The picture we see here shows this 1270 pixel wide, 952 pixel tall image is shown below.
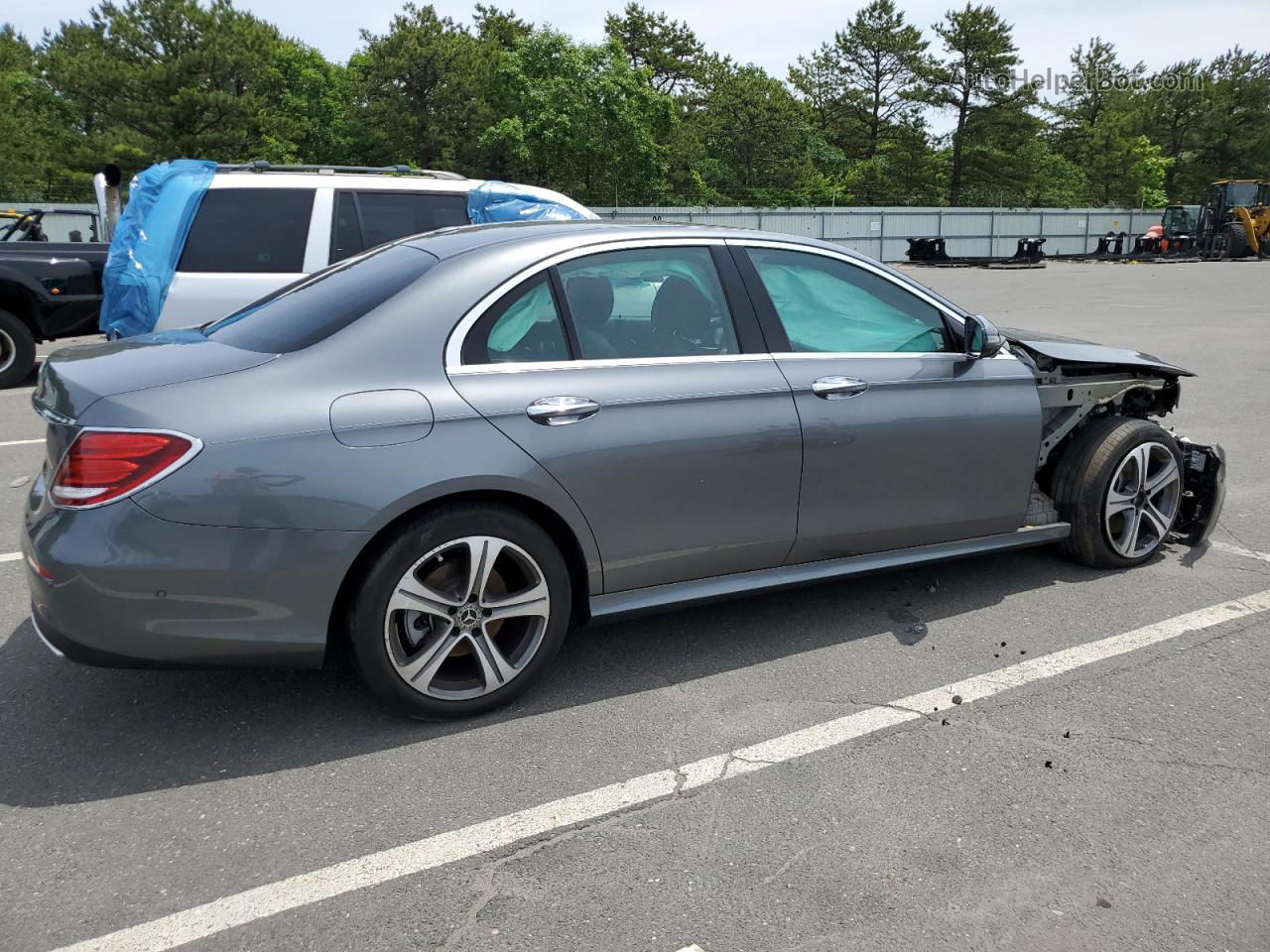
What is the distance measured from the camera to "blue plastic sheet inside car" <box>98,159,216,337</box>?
6828 mm

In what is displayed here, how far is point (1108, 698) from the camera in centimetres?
360

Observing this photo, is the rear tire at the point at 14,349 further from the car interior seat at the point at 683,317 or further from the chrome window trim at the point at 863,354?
the chrome window trim at the point at 863,354

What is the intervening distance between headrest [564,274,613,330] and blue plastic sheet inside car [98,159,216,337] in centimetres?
428

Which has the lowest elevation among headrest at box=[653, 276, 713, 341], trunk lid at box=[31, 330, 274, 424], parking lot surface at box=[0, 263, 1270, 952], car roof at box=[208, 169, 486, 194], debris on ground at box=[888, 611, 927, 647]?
debris on ground at box=[888, 611, 927, 647]

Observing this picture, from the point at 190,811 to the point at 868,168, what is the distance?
6829 centimetres

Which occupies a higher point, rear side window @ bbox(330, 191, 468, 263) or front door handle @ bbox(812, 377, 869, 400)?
rear side window @ bbox(330, 191, 468, 263)

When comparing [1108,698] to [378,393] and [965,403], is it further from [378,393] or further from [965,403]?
[378,393]

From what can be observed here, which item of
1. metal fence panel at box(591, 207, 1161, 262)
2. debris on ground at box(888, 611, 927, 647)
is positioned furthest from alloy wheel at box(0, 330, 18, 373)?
metal fence panel at box(591, 207, 1161, 262)

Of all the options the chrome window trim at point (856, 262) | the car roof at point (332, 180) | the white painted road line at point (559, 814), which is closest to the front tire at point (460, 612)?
the white painted road line at point (559, 814)

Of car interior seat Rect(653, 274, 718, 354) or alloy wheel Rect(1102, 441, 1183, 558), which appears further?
alloy wheel Rect(1102, 441, 1183, 558)

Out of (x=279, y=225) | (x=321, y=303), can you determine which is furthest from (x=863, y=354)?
(x=279, y=225)

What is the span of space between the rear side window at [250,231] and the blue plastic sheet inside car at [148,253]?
3.3 inches

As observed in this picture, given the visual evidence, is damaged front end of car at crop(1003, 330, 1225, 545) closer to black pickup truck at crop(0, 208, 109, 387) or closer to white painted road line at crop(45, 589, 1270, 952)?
white painted road line at crop(45, 589, 1270, 952)

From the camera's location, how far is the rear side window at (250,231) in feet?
22.8
